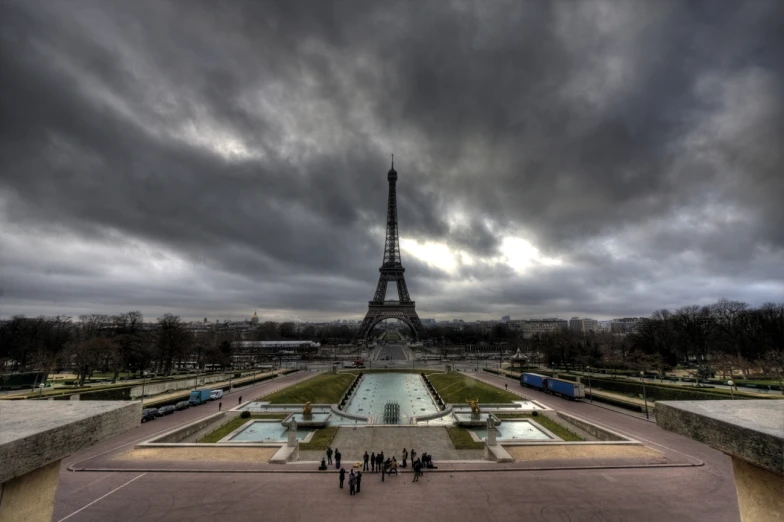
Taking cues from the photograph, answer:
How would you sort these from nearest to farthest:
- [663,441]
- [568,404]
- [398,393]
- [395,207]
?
[663,441] < [568,404] < [398,393] < [395,207]

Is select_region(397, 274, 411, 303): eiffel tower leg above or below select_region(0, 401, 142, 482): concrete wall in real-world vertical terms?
above

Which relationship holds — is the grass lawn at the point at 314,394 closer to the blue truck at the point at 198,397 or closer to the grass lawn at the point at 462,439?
the blue truck at the point at 198,397

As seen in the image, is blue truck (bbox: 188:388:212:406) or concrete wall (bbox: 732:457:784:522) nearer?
concrete wall (bbox: 732:457:784:522)

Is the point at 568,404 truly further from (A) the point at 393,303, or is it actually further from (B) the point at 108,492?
(A) the point at 393,303

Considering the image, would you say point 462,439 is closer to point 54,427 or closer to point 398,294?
point 54,427

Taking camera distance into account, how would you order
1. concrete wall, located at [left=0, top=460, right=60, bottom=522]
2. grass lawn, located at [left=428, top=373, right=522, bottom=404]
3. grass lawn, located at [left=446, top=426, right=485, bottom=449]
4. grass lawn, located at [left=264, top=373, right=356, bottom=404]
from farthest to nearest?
1. grass lawn, located at [left=428, top=373, right=522, bottom=404]
2. grass lawn, located at [left=264, top=373, right=356, bottom=404]
3. grass lawn, located at [left=446, top=426, right=485, bottom=449]
4. concrete wall, located at [left=0, top=460, right=60, bottom=522]

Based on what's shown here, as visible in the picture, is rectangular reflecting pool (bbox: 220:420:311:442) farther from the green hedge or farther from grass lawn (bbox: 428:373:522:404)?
the green hedge

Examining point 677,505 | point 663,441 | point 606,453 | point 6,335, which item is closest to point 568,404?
point 663,441

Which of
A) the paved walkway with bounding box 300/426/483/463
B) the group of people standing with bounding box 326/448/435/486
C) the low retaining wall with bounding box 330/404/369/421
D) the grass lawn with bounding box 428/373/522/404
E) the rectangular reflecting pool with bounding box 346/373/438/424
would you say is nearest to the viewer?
the group of people standing with bounding box 326/448/435/486

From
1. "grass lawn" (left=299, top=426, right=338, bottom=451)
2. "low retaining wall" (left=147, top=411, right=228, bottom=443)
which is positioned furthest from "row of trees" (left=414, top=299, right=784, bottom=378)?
"low retaining wall" (left=147, top=411, right=228, bottom=443)
